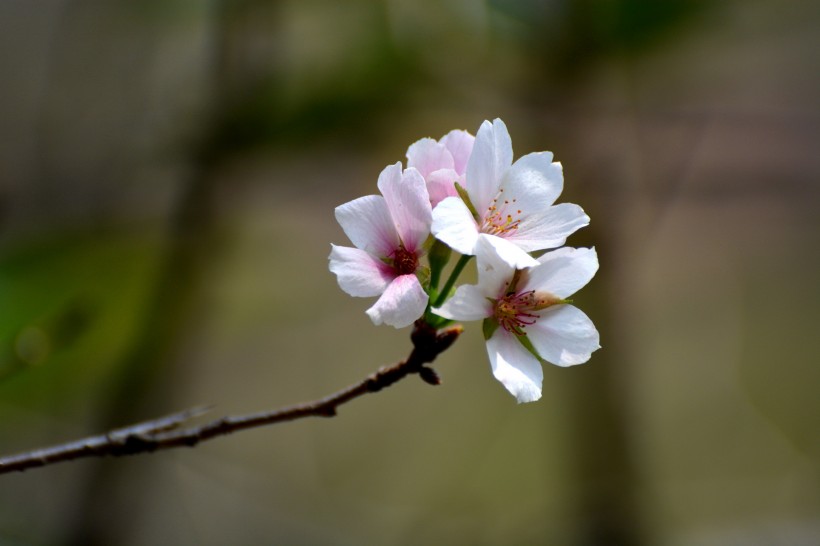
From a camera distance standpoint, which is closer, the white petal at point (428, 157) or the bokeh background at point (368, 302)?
the white petal at point (428, 157)

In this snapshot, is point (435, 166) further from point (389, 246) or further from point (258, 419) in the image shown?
point (258, 419)

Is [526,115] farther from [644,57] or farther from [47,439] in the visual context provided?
[47,439]

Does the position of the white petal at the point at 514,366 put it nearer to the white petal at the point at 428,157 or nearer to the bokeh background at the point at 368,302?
the white petal at the point at 428,157

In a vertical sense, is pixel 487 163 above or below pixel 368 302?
above

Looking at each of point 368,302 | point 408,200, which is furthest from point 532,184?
point 368,302

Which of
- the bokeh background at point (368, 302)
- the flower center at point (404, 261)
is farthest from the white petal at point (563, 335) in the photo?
the bokeh background at point (368, 302)

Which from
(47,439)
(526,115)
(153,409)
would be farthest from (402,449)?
(526,115)
